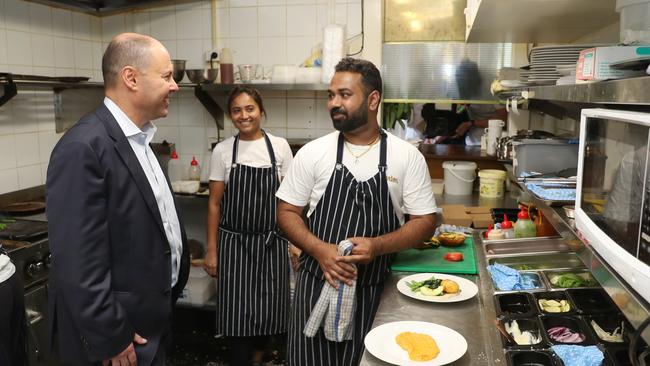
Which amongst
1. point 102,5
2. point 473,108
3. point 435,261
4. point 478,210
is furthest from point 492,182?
point 102,5

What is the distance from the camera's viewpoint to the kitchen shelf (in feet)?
6.27

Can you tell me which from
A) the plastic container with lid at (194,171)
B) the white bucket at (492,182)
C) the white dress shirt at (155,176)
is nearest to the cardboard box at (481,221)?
the white bucket at (492,182)

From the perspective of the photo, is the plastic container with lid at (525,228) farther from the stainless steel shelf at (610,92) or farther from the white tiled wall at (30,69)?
the white tiled wall at (30,69)

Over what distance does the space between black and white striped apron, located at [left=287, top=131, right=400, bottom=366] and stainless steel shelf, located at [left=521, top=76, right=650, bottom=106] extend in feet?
2.63

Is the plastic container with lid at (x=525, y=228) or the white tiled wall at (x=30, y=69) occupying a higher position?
the white tiled wall at (x=30, y=69)

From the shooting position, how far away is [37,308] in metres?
2.74

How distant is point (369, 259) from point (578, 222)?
0.82 meters

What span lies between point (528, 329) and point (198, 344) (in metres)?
2.56

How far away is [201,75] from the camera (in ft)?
12.7

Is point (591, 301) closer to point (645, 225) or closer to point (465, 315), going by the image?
point (465, 315)

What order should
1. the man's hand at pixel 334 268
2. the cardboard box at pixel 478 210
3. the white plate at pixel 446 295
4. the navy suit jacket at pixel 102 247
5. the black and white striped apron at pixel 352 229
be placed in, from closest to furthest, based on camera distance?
the navy suit jacket at pixel 102 247
the white plate at pixel 446 295
the man's hand at pixel 334 268
the black and white striped apron at pixel 352 229
the cardboard box at pixel 478 210

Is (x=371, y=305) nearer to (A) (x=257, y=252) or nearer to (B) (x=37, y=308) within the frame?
(A) (x=257, y=252)

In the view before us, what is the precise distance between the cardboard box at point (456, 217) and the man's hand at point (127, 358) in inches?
67.4

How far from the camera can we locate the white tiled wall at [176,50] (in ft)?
11.6
